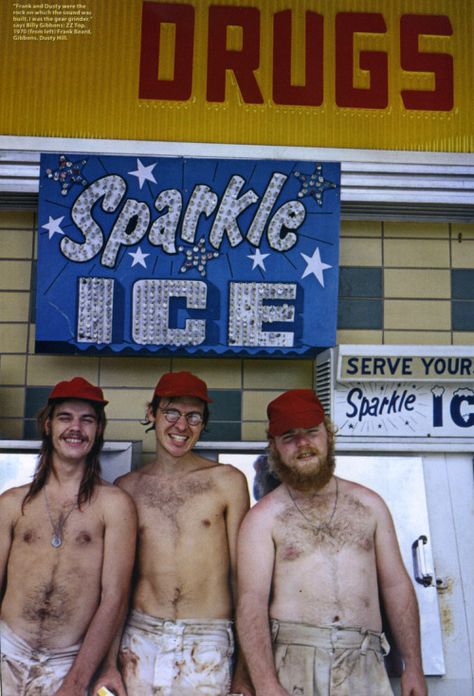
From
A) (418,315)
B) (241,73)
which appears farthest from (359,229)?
(241,73)

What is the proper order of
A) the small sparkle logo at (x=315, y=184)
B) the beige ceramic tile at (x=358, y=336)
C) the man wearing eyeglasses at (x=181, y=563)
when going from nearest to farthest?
the man wearing eyeglasses at (x=181, y=563), the small sparkle logo at (x=315, y=184), the beige ceramic tile at (x=358, y=336)

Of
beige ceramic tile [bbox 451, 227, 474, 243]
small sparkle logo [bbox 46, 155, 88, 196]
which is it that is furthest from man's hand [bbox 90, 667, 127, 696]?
beige ceramic tile [bbox 451, 227, 474, 243]

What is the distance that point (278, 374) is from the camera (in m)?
4.33

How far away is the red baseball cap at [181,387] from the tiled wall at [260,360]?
0.85m

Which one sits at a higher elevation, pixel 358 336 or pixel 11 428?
pixel 358 336

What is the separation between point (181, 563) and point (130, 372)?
1405 millimetres

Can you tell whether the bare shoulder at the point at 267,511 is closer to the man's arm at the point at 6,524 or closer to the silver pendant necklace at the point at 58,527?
the silver pendant necklace at the point at 58,527

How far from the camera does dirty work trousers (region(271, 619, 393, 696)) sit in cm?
296

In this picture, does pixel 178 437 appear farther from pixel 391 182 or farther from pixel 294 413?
pixel 391 182

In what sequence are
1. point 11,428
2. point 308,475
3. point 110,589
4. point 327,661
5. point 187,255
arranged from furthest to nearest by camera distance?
point 11,428
point 187,255
point 308,475
point 110,589
point 327,661

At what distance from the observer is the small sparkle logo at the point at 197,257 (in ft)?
13.5

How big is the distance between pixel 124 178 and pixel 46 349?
1028mm

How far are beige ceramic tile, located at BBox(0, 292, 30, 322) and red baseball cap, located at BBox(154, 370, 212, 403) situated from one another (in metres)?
1.30

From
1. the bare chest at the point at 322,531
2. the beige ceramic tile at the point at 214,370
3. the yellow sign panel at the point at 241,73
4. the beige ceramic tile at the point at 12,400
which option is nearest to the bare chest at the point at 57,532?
the bare chest at the point at 322,531
